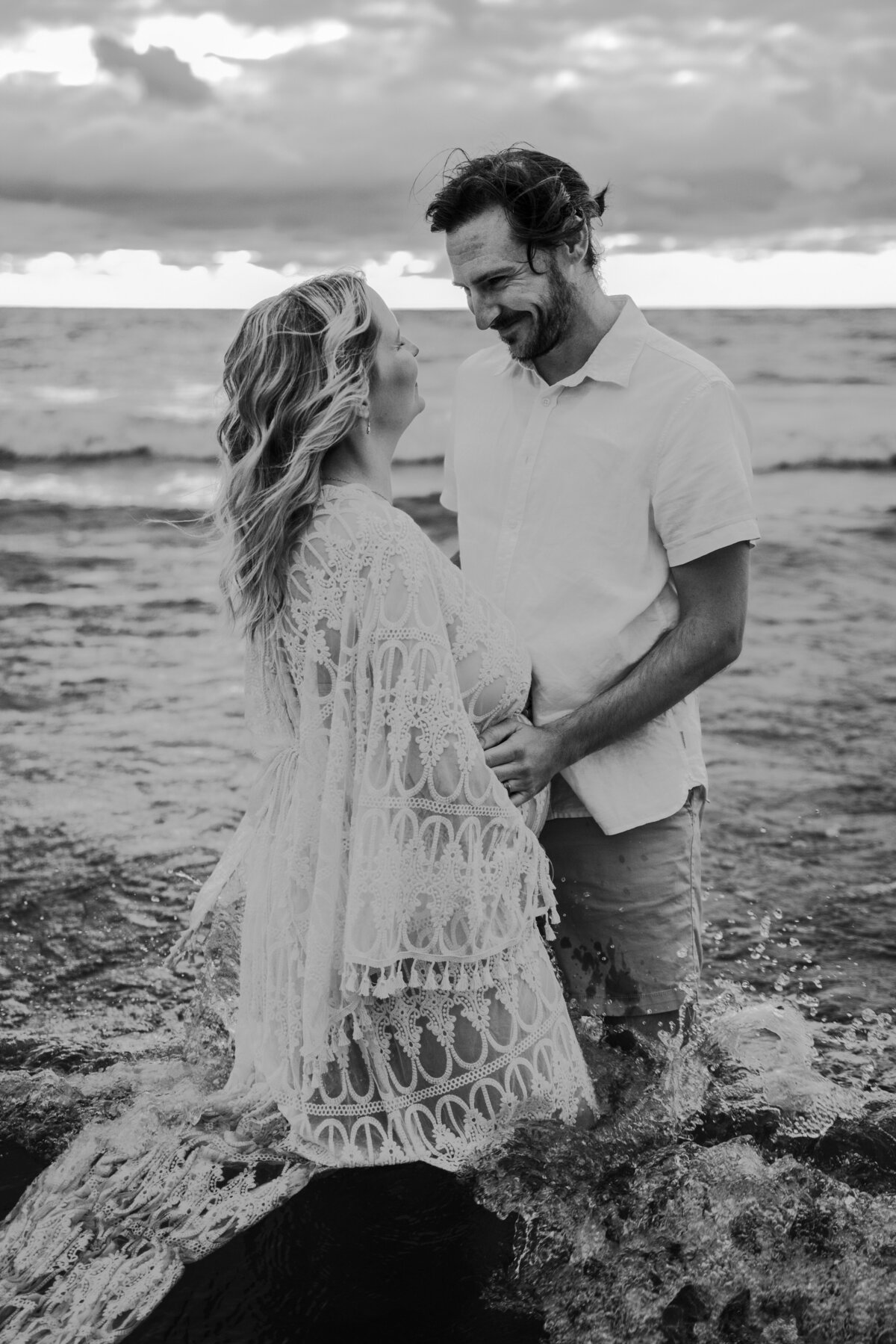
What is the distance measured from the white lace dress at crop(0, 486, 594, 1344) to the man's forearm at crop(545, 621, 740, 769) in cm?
19

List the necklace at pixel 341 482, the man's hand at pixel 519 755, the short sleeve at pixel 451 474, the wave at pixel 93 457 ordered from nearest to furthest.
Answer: the necklace at pixel 341 482
the man's hand at pixel 519 755
the short sleeve at pixel 451 474
the wave at pixel 93 457

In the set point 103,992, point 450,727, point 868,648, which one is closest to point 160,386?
point 868,648

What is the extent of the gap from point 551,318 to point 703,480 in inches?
21.5

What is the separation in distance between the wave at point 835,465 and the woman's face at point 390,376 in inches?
648

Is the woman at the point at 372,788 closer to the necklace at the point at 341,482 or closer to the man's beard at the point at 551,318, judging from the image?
the necklace at the point at 341,482

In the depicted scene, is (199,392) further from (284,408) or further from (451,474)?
(284,408)

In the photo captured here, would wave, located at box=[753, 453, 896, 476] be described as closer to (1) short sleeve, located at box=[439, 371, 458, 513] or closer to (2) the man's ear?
(1) short sleeve, located at box=[439, 371, 458, 513]

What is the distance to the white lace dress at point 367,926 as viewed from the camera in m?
2.38

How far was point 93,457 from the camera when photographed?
19969 millimetres

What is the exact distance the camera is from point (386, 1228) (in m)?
2.94

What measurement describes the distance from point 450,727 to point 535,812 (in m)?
0.60

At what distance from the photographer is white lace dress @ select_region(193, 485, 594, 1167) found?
2.37m

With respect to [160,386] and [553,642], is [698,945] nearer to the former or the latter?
[553,642]

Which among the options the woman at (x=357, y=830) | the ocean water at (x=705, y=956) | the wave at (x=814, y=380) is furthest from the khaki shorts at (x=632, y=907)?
the wave at (x=814, y=380)
